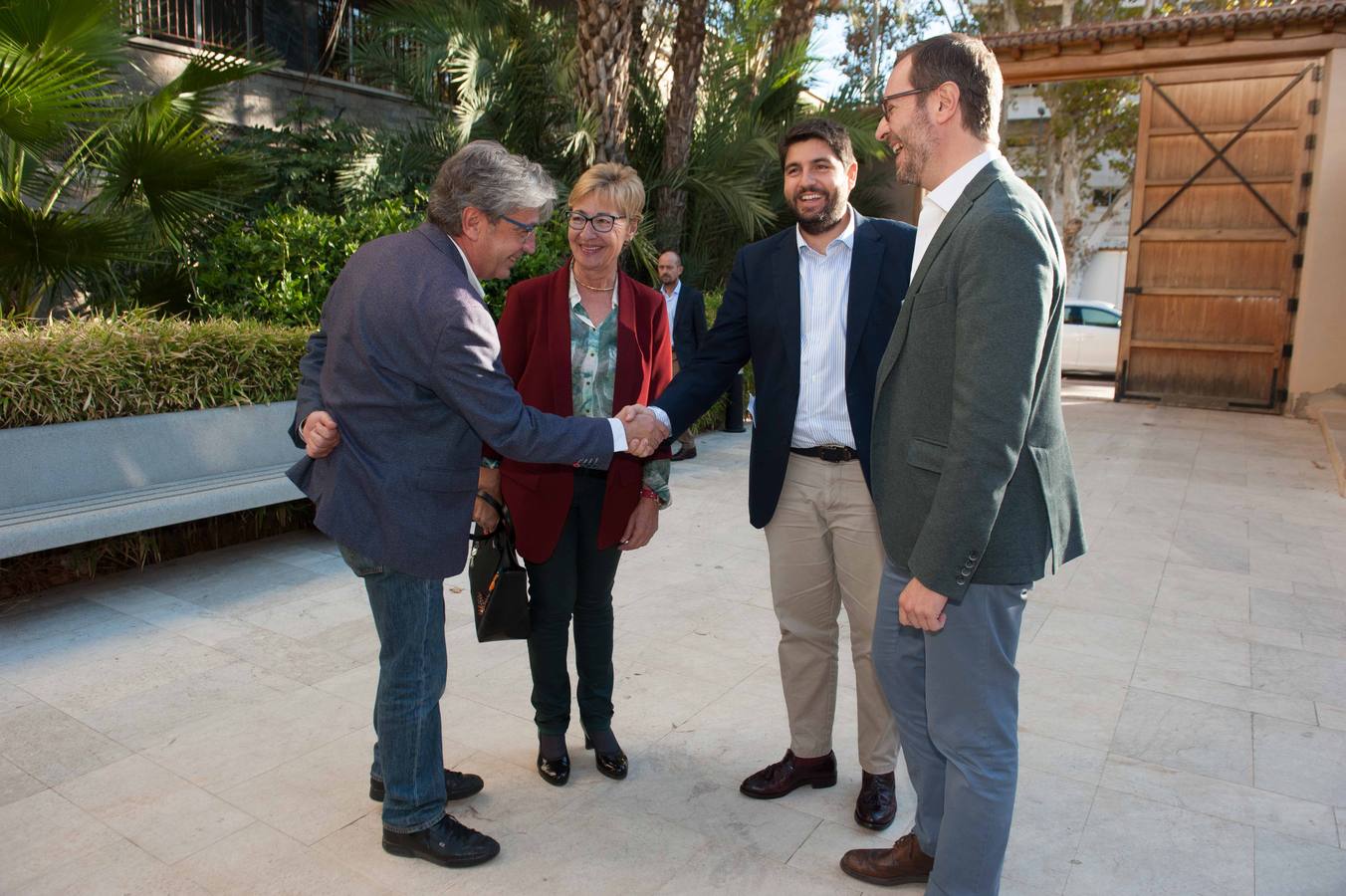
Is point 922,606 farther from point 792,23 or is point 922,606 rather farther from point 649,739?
point 792,23

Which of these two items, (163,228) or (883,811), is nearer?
(883,811)

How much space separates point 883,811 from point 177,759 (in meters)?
2.24

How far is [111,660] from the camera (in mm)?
3908

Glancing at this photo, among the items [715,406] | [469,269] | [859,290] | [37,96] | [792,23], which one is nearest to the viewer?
[469,269]

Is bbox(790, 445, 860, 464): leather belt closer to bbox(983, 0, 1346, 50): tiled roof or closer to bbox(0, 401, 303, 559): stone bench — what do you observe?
bbox(0, 401, 303, 559): stone bench

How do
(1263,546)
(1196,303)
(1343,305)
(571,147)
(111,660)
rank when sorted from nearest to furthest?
(111,660), (1263,546), (571,147), (1343,305), (1196,303)

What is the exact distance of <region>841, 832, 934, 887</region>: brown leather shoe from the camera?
2516mm

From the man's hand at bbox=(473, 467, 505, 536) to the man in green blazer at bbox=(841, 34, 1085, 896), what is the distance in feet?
4.10

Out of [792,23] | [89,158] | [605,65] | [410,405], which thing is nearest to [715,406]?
[605,65]

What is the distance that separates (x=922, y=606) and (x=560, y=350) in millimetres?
1410

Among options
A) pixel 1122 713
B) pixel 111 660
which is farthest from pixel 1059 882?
pixel 111 660

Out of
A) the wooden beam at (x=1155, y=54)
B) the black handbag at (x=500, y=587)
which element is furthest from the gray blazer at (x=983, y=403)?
the wooden beam at (x=1155, y=54)

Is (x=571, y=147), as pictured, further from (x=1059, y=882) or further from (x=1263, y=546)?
(x=1059, y=882)

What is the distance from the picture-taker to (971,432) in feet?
6.34
